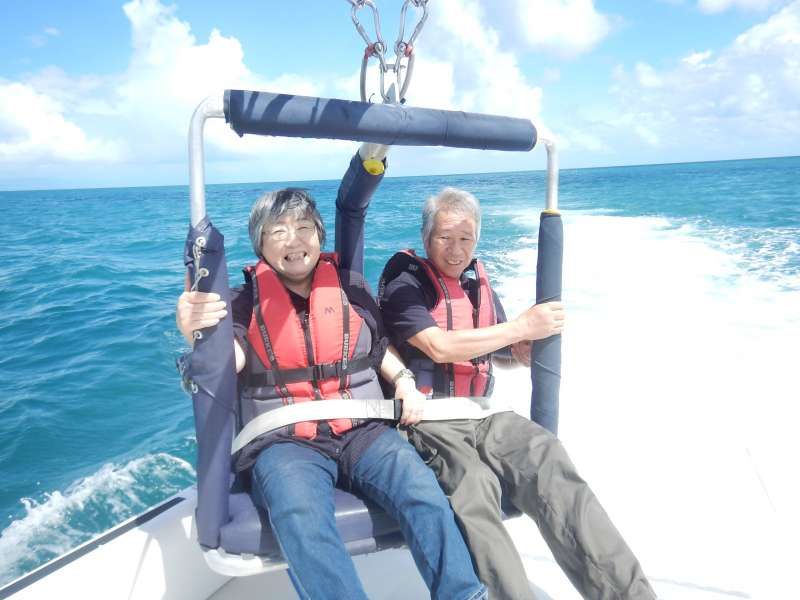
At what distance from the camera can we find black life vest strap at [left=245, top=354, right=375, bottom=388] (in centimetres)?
181

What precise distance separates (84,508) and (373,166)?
9.14ft

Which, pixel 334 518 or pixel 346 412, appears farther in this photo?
pixel 346 412

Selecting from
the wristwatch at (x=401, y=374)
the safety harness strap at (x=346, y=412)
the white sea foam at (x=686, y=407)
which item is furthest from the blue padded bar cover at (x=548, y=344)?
the white sea foam at (x=686, y=407)

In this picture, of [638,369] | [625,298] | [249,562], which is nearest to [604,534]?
[249,562]

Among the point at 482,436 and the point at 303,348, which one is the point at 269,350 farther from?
the point at 482,436

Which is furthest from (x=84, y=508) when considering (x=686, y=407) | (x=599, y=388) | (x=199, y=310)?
(x=686, y=407)

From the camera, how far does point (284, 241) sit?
1865 mm

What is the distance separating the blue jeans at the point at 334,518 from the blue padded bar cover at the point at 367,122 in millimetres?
882

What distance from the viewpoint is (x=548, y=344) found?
1932 mm

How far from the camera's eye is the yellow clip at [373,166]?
2.09 metres

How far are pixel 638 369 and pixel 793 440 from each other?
1.53 metres

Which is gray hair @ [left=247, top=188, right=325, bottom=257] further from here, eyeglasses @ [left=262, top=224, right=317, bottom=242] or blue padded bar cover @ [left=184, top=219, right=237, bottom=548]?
blue padded bar cover @ [left=184, top=219, right=237, bottom=548]

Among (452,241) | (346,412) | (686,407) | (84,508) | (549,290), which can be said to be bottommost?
(84,508)

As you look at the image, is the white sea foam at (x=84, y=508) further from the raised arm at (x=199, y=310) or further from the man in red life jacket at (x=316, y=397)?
the raised arm at (x=199, y=310)
